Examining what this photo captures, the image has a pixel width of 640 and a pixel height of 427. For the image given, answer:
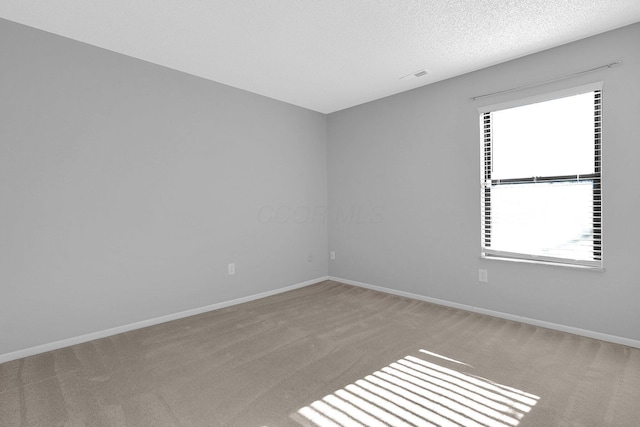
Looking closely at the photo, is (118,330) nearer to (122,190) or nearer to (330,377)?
(122,190)

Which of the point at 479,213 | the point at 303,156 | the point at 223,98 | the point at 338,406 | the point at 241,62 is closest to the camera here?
the point at 338,406

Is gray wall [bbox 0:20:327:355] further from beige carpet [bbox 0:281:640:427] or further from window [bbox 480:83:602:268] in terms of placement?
window [bbox 480:83:602:268]

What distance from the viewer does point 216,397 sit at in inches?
77.6

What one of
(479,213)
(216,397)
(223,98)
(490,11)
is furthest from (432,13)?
A: (216,397)

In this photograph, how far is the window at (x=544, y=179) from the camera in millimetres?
2809

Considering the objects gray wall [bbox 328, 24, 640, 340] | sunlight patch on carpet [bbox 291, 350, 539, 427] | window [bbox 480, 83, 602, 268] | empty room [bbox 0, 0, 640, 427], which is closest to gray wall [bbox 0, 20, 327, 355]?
empty room [bbox 0, 0, 640, 427]

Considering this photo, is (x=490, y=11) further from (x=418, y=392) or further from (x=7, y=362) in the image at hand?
(x=7, y=362)

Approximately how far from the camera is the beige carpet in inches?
70.6

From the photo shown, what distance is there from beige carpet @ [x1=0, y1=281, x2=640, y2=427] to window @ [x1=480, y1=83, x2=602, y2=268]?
0.82 m

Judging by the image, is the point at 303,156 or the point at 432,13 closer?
the point at 432,13

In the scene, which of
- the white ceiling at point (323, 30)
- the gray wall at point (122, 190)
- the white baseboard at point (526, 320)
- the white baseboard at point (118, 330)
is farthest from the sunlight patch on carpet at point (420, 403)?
the white ceiling at point (323, 30)

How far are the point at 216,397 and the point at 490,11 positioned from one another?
10.9ft

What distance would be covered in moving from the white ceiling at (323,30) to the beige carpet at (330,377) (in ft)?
8.66

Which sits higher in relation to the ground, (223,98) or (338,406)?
(223,98)
